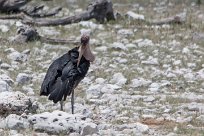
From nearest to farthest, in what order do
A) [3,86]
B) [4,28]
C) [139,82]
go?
[3,86] → [139,82] → [4,28]

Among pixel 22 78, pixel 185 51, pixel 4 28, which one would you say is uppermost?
pixel 4 28

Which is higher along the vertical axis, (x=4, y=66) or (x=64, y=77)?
(x=64, y=77)

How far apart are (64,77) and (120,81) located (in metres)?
3.23

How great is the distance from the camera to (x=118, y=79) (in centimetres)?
1320

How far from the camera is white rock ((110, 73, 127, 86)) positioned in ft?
42.6

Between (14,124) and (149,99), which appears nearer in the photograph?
(14,124)

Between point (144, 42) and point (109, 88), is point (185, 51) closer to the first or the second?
point (144, 42)

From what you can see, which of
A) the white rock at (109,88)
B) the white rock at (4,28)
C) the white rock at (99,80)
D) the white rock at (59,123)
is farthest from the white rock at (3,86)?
the white rock at (4,28)

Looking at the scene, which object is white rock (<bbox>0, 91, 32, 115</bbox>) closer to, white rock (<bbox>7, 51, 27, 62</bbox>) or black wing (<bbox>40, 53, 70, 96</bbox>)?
black wing (<bbox>40, 53, 70, 96</bbox>)

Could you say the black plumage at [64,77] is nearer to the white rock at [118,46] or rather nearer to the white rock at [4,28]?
the white rock at [118,46]

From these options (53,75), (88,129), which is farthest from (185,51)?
(88,129)

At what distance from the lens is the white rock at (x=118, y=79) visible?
42.6 feet

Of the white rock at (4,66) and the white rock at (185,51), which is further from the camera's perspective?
the white rock at (185,51)

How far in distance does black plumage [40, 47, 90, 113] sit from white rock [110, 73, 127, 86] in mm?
2774
